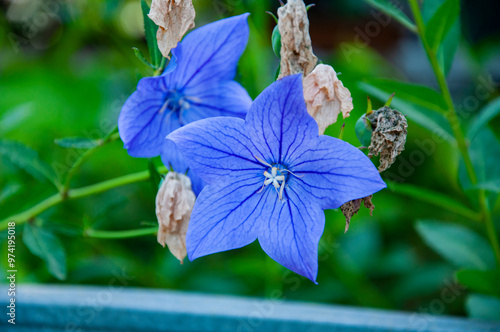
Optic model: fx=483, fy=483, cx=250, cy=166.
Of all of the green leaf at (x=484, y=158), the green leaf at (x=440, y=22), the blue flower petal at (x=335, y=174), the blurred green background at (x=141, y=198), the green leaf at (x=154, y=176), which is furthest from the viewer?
the blurred green background at (x=141, y=198)

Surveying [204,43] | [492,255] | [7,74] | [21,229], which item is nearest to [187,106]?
[204,43]

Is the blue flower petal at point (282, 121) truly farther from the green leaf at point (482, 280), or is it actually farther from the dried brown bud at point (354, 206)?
the green leaf at point (482, 280)

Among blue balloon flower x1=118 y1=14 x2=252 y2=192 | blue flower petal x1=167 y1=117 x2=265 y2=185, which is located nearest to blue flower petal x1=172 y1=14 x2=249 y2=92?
blue balloon flower x1=118 y1=14 x2=252 y2=192

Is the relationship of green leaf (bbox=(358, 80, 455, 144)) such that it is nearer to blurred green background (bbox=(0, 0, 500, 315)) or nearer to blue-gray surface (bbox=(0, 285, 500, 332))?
blurred green background (bbox=(0, 0, 500, 315))

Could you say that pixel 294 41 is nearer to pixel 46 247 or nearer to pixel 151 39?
pixel 151 39

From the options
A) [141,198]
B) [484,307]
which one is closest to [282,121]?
[484,307]

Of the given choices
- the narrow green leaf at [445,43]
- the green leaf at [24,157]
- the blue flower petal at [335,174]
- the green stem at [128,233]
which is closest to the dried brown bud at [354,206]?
the blue flower petal at [335,174]
